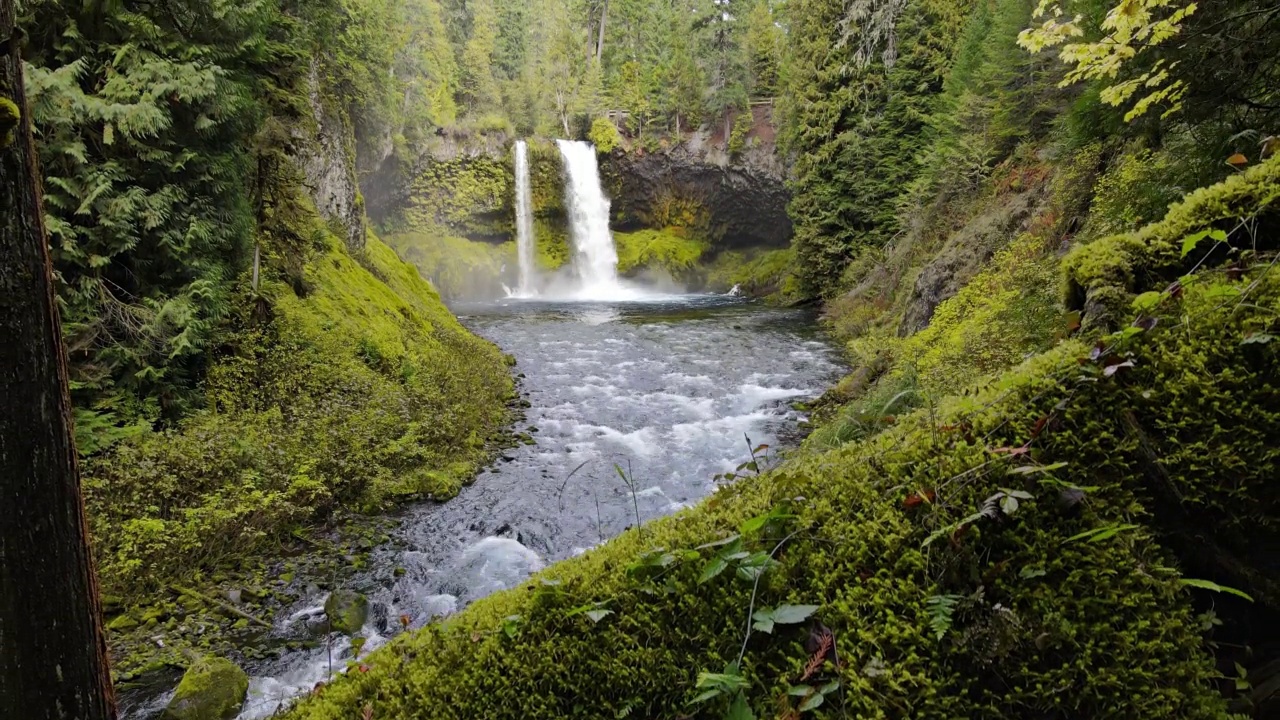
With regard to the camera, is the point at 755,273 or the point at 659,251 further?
the point at 659,251

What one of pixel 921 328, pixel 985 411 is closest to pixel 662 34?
pixel 921 328

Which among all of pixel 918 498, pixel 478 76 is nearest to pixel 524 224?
pixel 478 76

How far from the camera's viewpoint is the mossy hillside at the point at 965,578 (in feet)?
4.78

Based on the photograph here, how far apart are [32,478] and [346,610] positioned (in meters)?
4.02

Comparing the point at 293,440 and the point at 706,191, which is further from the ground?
the point at 706,191

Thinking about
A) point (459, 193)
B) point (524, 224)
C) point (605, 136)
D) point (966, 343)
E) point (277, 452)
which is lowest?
point (277, 452)

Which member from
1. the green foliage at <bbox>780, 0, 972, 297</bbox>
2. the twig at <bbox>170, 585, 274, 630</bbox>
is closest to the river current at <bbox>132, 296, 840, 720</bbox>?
the twig at <bbox>170, 585, 274, 630</bbox>

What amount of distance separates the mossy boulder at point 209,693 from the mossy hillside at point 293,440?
1404 mm

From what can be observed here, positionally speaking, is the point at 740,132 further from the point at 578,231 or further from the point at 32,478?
the point at 32,478

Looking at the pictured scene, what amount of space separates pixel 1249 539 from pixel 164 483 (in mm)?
7646

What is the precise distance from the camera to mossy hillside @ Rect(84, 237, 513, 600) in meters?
5.61

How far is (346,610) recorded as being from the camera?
17.9 feet

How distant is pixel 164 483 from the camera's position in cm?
588

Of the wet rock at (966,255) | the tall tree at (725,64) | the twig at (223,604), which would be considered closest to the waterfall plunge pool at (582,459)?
the twig at (223,604)
